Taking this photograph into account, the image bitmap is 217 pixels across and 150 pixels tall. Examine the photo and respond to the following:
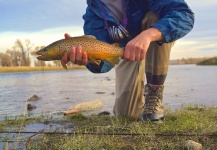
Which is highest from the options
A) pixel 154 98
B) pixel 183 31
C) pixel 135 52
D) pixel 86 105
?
pixel 183 31

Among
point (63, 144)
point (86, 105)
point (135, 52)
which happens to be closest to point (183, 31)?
point (135, 52)

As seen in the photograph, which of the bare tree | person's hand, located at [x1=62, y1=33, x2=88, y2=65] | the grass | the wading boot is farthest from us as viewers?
the bare tree

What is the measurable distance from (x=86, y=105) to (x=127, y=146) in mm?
3482

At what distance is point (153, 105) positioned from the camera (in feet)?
12.8

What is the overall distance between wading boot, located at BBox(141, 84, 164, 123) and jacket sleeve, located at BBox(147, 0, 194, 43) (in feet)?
3.08

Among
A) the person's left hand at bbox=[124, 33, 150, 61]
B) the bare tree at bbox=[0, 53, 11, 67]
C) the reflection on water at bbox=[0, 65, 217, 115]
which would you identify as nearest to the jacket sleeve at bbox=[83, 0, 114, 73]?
the person's left hand at bbox=[124, 33, 150, 61]

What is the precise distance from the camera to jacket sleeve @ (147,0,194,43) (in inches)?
122

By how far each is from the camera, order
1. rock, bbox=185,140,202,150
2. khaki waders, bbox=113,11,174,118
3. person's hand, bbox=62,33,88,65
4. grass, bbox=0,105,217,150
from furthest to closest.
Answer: khaki waders, bbox=113,11,174,118, person's hand, bbox=62,33,88,65, grass, bbox=0,105,217,150, rock, bbox=185,140,202,150

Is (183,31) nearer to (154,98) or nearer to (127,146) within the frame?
(154,98)

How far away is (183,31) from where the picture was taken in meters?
3.26

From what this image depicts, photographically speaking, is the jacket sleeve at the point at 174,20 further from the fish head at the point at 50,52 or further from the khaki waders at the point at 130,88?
the khaki waders at the point at 130,88

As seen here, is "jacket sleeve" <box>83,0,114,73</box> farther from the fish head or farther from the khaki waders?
the fish head

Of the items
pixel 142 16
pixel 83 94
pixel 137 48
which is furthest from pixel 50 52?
pixel 83 94

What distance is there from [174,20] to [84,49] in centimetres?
102
